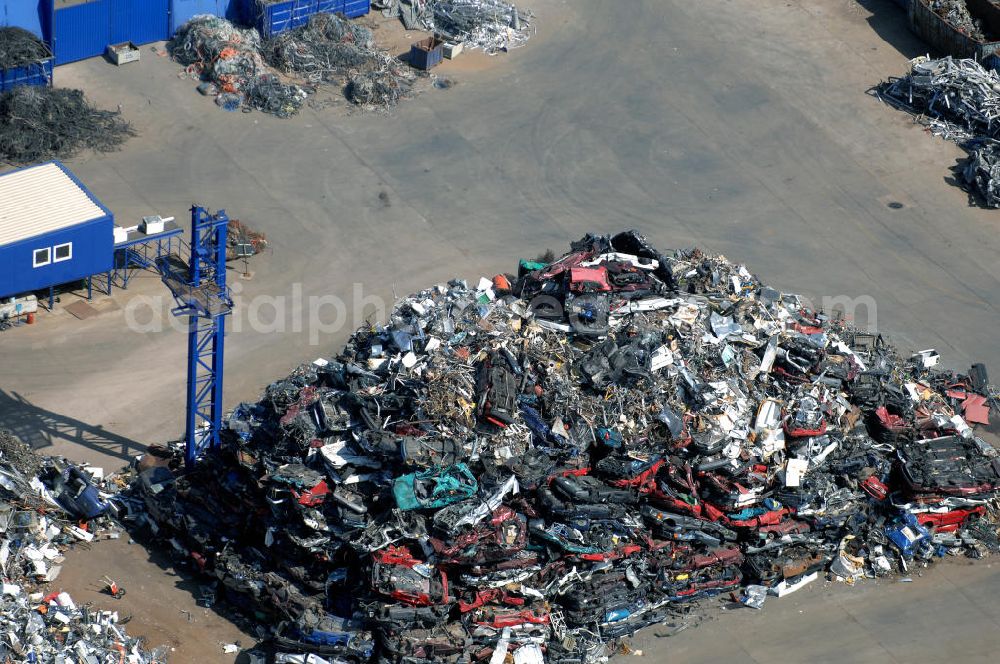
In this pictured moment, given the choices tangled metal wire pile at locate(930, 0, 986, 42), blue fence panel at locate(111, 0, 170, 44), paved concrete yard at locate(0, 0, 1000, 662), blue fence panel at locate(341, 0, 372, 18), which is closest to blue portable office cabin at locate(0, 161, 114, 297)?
paved concrete yard at locate(0, 0, 1000, 662)

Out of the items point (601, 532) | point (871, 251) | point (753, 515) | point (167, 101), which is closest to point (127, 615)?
point (601, 532)

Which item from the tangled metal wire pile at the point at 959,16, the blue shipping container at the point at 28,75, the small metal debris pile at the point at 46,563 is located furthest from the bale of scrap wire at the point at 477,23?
the small metal debris pile at the point at 46,563

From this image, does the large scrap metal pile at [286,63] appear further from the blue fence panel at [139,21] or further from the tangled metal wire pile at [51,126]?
the tangled metal wire pile at [51,126]

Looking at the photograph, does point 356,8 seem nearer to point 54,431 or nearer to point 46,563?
point 54,431

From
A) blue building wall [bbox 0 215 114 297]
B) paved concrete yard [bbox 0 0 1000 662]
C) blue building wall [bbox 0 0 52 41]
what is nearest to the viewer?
blue building wall [bbox 0 215 114 297]

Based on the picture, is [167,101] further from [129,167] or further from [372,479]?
[372,479]

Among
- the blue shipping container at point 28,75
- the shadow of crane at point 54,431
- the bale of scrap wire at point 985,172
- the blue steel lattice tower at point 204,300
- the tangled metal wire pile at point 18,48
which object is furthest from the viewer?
the bale of scrap wire at point 985,172

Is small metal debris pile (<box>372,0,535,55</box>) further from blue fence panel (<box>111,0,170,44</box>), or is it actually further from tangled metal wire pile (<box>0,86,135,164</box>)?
tangled metal wire pile (<box>0,86,135,164</box>)
